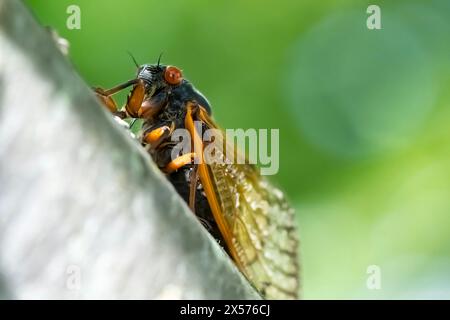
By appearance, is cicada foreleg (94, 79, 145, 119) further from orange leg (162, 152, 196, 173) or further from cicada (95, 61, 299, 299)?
orange leg (162, 152, 196, 173)

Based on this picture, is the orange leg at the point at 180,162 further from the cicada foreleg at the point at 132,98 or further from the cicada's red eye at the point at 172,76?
the cicada's red eye at the point at 172,76

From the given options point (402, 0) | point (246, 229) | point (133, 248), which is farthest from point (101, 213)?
point (402, 0)

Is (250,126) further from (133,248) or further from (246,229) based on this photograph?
(133,248)

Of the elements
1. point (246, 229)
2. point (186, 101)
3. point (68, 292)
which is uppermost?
point (186, 101)

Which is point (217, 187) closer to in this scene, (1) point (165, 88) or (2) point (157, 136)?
(2) point (157, 136)

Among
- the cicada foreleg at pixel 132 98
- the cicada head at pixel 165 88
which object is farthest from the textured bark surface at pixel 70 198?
the cicada head at pixel 165 88

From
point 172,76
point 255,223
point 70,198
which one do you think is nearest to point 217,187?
point 255,223
